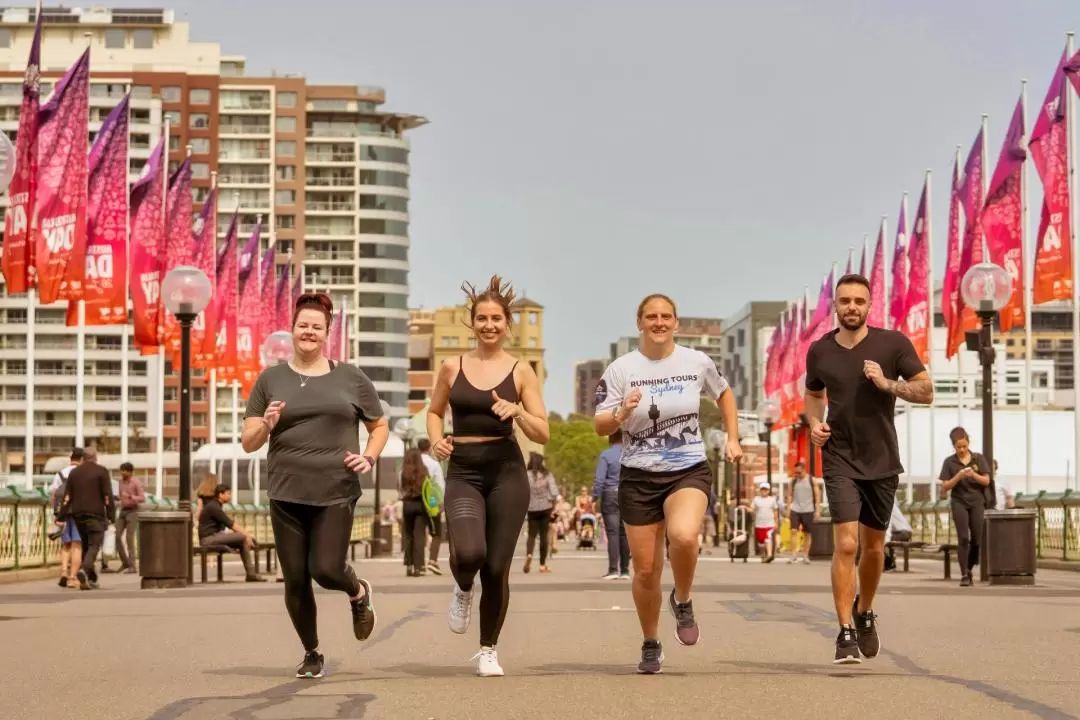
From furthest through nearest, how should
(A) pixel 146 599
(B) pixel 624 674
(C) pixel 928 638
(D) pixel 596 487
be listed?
1. (D) pixel 596 487
2. (A) pixel 146 599
3. (C) pixel 928 638
4. (B) pixel 624 674

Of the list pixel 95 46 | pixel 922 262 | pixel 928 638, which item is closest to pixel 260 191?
pixel 95 46

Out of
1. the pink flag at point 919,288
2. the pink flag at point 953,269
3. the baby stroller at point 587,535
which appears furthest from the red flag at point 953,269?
the baby stroller at point 587,535

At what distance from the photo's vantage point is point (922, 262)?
48312 millimetres

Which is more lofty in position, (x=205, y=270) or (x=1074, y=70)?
(x=1074, y=70)

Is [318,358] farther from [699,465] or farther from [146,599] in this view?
[146,599]

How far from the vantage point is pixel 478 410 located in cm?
1004

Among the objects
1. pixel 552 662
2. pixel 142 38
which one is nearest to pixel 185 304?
pixel 552 662

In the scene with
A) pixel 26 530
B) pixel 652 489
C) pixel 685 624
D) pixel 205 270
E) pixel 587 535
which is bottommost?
pixel 587 535

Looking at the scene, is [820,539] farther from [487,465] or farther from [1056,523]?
[487,465]

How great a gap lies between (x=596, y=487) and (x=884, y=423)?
13.4 meters

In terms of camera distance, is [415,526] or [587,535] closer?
[415,526]

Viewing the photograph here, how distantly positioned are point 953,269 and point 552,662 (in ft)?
112

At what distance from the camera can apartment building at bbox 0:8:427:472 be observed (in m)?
152

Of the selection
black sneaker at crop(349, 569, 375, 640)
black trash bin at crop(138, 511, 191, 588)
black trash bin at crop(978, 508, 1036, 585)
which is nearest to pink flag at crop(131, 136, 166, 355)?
black trash bin at crop(138, 511, 191, 588)
